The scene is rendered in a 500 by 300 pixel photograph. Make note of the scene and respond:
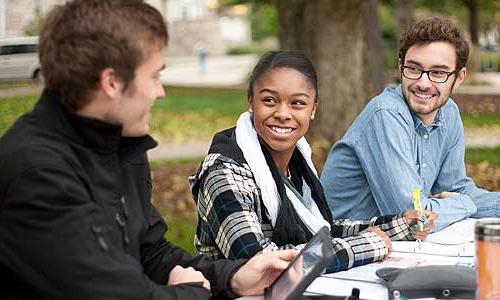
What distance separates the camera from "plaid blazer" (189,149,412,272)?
105 inches

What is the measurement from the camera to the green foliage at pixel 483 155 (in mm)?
9477

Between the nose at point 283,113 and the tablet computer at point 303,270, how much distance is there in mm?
650

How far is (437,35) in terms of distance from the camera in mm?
3408

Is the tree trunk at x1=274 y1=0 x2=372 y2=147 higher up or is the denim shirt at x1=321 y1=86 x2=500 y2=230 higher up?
the denim shirt at x1=321 y1=86 x2=500 y2=230

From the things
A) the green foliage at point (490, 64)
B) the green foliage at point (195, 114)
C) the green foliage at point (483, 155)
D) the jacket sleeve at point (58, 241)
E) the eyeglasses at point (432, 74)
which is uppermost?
the eyeglasses at point (432, 74)

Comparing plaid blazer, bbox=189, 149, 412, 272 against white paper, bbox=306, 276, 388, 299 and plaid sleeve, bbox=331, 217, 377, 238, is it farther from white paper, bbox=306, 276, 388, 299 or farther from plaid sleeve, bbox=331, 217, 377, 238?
plaid sleeve, bbox=331, 217, 377, 238

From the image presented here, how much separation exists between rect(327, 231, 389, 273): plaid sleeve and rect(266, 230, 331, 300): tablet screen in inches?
12.7

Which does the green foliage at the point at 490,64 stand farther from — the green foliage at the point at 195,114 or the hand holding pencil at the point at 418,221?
the hand holding pencil at the point at 418,221

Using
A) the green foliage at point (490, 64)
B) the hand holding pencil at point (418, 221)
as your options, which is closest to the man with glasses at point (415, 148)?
the hand holding pencil at point (418, 221)

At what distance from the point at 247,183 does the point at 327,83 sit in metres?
7.35

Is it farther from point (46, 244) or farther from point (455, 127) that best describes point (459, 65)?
point (46, 244)

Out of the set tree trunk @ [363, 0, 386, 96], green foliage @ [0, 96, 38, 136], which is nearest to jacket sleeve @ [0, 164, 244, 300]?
green foliage @ [0, 96, 38, 136]

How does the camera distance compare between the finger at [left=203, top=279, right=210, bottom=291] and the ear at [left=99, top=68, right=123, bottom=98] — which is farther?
the finger at [left=203, top=279, right=210, bottom=291]

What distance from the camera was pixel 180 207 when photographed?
7.69 metres
